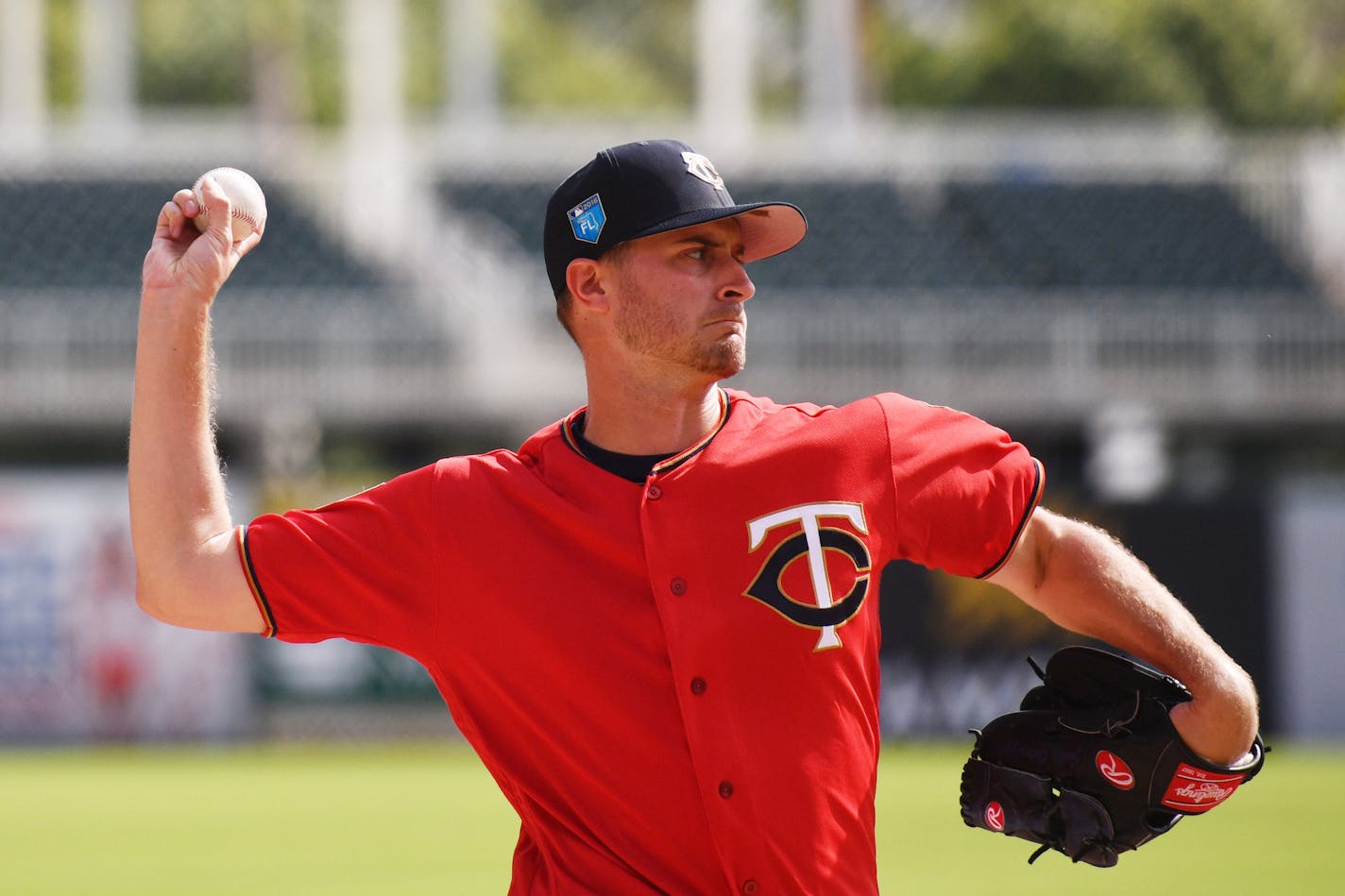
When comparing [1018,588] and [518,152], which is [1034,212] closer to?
[518,152]

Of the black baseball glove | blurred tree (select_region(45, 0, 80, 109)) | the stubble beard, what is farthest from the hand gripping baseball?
blurred tree (select_region(45, 0, 80, 109))

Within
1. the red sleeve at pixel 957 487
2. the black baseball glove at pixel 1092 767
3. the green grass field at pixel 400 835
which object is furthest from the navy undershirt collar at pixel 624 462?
the green grass field at pixel 400 835

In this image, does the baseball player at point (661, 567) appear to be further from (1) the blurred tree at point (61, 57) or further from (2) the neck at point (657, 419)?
(1) the blurred tree at point (61, 57)

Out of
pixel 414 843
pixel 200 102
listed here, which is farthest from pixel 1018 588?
pixel 200 102

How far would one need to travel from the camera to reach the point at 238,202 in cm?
348

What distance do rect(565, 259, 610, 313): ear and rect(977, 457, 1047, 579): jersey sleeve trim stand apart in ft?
2.73

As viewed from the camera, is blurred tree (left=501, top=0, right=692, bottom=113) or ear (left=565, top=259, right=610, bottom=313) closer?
ear (left=565, top=259, right=610, bottom=313)

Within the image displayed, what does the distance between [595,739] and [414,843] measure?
26.5 ft

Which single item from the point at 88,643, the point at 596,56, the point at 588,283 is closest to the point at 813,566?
the point at 588,283

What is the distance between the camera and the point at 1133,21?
43469mm

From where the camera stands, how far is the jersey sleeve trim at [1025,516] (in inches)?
137

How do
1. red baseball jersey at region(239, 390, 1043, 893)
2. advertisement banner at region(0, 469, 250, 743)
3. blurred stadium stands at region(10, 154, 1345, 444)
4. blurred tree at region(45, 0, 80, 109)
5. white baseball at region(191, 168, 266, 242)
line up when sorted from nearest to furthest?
red baseball jersey at region(239, 390, 1043, 893) → white baseball at region(191, 168, 266, 242) → advertisement banner at region(0, 469, 250, 743) → blurred stadium stands at region(10, 154, 1345, 444) → blurred tree at region(45, 0, 80, 109)

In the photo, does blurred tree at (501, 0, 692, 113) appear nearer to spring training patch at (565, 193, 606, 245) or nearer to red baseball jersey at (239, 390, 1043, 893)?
spring training patch at (565, 193, 606, 245)

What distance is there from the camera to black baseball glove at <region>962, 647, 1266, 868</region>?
11.7 feet
